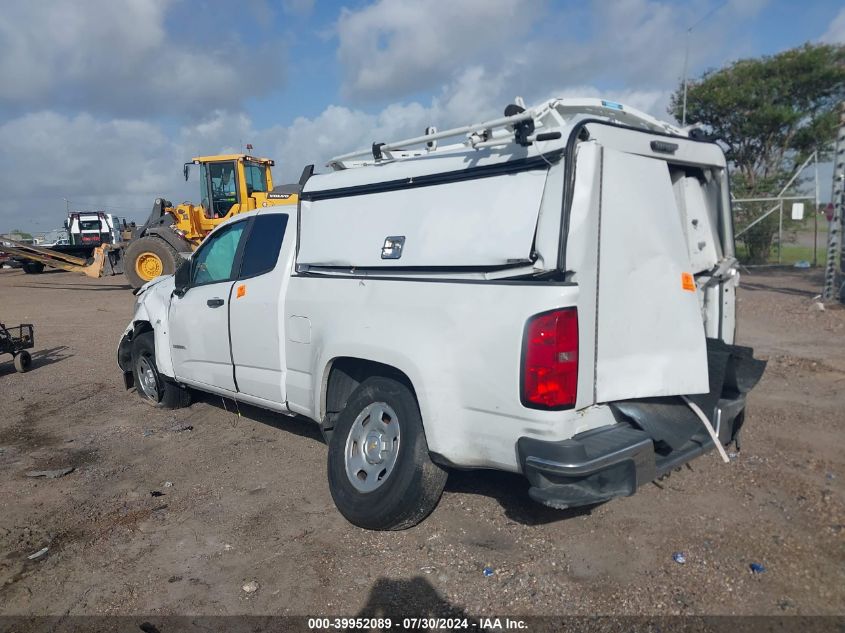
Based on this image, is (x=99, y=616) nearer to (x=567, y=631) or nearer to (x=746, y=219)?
(x=567, y=631)

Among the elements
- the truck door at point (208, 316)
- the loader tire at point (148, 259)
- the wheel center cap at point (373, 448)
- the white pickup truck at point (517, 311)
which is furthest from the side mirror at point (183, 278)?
the loader tire at point (148, 259)

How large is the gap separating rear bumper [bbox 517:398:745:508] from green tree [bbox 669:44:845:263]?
18538 mm

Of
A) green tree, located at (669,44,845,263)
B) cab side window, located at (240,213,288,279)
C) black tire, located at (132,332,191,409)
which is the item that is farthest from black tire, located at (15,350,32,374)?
green tree, located at (669,44,845,263)

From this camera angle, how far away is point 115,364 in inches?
362

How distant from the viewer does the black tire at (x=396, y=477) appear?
12.4 ft

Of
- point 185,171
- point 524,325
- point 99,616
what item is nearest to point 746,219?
point 185,171

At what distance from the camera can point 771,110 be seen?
66.1ft

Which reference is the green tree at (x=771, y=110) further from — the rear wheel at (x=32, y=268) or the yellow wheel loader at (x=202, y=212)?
the rear wheel at (x=32, y=268)

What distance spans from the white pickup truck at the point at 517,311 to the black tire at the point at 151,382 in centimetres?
225

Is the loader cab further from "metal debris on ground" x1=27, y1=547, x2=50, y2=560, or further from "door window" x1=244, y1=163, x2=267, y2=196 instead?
"metal debris on ground" x1=27, y1=547, x2=50, y2=560

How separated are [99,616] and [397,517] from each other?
1.60 meters

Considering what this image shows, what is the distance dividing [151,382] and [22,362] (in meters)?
3.20

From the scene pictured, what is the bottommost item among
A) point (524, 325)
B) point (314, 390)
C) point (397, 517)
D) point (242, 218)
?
point (397, 517)

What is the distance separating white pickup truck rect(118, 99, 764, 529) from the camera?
3285mm
